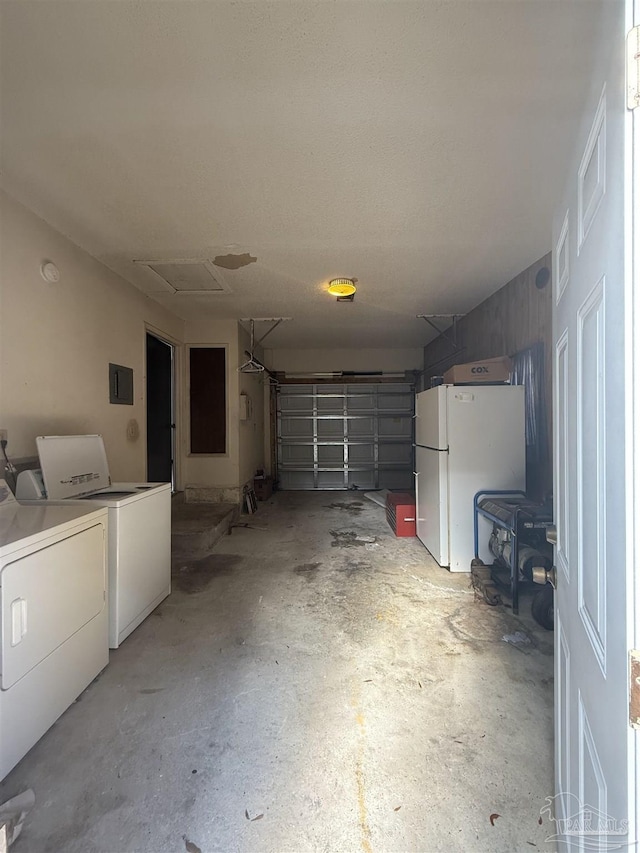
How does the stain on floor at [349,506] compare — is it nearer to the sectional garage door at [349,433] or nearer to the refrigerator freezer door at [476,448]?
the sectional garage door at [349,433]

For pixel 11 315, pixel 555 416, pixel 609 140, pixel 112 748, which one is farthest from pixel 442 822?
pixel 11 315

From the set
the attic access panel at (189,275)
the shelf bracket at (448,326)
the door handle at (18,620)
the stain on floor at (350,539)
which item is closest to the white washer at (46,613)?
the door handle at (18,620)

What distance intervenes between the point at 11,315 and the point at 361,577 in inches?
124

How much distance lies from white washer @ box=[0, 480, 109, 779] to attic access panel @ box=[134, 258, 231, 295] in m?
2.16

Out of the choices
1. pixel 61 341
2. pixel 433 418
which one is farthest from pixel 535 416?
pixel 61 341

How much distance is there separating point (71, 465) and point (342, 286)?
2.77 metres

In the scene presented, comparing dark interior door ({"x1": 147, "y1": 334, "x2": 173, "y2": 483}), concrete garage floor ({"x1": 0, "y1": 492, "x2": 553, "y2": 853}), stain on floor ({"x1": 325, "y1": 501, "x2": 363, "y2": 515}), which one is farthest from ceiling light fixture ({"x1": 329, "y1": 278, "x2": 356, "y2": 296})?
stain on floor ({"x1": 325, "y1": 501, "x2": 363, "y2": 515})

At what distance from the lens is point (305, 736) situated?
4.98ft

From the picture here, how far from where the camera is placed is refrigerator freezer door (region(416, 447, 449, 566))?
3.21 meters

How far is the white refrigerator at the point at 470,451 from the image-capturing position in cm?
318

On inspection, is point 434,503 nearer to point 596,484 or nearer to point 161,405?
point 596,484

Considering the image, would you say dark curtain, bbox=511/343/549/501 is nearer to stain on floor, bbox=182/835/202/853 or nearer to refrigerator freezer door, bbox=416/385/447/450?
refrigerator freezer door, bbox=416/385/447/450

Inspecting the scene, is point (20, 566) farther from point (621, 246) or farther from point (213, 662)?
point (621, 246)

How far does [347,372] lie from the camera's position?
24.1 feet
